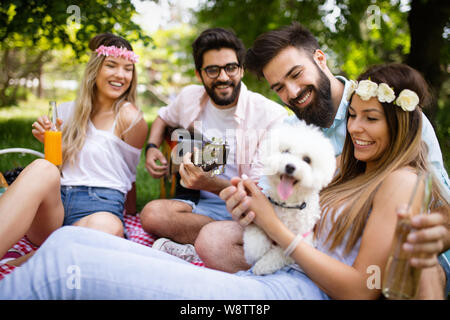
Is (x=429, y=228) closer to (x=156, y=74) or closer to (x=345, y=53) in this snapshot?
(x=345, y=53)

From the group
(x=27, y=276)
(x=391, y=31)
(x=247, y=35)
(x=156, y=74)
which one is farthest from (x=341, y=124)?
(x=156, y=74)

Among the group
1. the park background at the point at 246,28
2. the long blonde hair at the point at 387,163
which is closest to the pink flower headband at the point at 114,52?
the park background at the point at 246,28

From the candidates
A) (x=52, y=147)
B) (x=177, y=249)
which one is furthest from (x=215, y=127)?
(x=52, y=147)

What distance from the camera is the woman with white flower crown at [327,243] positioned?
4.60 feet

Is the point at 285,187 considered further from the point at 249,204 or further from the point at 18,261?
the point at 18,261

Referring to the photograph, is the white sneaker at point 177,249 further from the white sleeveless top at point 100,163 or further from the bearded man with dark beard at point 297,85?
the white sleeveless top at point 100,163

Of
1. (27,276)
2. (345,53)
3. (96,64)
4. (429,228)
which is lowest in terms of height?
(27,276)

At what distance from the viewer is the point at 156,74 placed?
1708cm

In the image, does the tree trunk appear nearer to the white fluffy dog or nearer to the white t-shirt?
the white t-shirt

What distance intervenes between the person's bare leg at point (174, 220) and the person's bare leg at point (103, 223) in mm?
280

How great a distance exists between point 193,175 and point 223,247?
24.9 inches

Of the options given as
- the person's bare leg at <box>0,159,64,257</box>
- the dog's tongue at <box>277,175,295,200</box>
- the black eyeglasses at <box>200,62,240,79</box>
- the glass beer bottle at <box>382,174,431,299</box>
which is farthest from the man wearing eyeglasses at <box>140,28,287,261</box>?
the glass beer bottle at <box>382,174,431,299</box>

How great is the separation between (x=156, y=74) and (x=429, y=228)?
A: 55.3ft

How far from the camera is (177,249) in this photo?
271 centimetres
